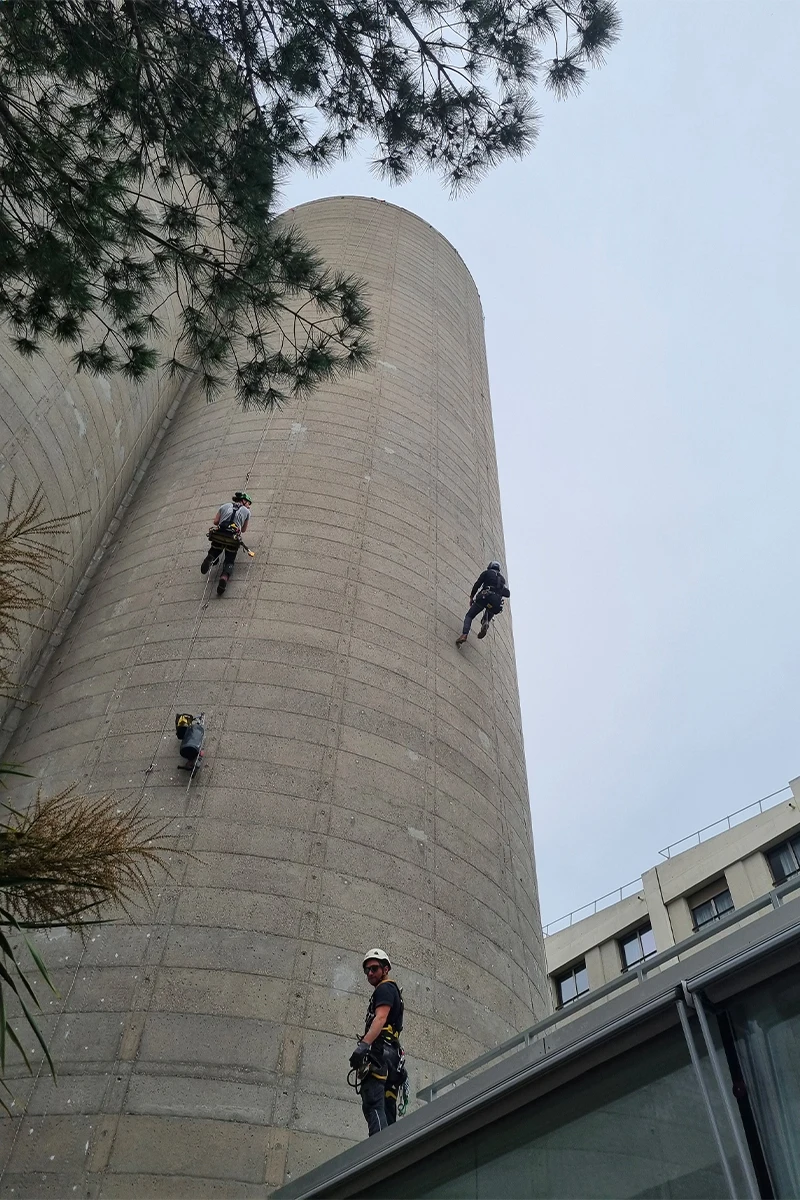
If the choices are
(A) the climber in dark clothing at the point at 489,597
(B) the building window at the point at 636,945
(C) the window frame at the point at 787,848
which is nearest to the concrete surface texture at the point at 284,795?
(A) the climber in dark clothing at the point at 489,597

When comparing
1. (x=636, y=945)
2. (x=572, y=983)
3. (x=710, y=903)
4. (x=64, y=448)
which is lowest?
(x=64, y=448)

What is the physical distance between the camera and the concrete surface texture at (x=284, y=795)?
23.0 feet

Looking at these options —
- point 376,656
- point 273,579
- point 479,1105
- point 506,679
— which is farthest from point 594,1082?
point 506,679

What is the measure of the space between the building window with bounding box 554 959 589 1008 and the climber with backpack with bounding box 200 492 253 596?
21272mm

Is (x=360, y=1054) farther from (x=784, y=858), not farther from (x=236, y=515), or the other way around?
(x=784, y=858)

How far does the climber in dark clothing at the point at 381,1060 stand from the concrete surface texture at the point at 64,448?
6.23 metres

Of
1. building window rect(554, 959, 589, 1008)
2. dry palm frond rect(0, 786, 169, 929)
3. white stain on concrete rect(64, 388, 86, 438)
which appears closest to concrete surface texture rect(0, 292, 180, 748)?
white stain on concrete rect(64, 388, 86, 438)

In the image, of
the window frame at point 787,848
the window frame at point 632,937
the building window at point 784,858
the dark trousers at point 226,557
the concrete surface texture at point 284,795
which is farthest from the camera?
the window frame at point 632,937

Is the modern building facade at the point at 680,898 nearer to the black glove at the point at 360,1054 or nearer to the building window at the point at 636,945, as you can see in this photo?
the building window at the point at 636,945

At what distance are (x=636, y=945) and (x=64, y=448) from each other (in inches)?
848

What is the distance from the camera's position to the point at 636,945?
27219 mm

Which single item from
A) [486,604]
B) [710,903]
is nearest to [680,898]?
[710,903]

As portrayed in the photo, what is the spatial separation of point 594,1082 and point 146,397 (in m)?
13.4

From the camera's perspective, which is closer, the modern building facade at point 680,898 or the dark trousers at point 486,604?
the dark trousers at point 486,604
